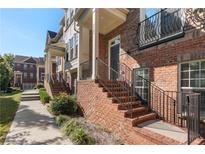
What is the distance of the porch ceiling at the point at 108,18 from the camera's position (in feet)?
27.7

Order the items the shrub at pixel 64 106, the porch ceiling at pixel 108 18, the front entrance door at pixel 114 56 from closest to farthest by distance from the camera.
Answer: the porch ceiling at pixel 108 18
the shrub at pixel 64 106
the front entrance door at pixel 114 56

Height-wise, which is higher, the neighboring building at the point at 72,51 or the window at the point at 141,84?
the neighboring building at the point at 72,51

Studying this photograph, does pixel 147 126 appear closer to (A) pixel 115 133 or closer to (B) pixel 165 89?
(A) pixel 115 133

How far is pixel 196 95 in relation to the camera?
4.35m

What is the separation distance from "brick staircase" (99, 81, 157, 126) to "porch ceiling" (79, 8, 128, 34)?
130 inches

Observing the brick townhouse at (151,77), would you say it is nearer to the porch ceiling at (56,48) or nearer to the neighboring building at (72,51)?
the neighboring building at (72,51)

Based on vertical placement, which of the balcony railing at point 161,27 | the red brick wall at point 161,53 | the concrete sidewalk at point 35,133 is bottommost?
the concrete sidewalk at point 35,133

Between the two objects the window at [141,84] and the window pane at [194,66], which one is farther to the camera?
the window at [141,84]

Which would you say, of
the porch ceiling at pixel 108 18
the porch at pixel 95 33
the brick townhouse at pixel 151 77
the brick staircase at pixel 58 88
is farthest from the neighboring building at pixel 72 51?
the brick townhouse at pixel 151 77

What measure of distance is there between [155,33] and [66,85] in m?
9.63

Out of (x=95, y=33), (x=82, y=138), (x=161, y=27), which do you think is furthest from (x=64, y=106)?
(x=161, y=27)

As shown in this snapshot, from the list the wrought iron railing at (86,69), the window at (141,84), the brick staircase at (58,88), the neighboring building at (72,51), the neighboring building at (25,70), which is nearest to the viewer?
the window at (141,84)

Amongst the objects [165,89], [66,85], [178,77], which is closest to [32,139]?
[165,89]

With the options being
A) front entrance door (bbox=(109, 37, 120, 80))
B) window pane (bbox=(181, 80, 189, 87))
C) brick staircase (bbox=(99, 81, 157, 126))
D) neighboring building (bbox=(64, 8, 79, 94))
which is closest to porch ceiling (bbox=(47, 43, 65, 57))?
neighboring building (bbox=(64, 8, 79, 94))
